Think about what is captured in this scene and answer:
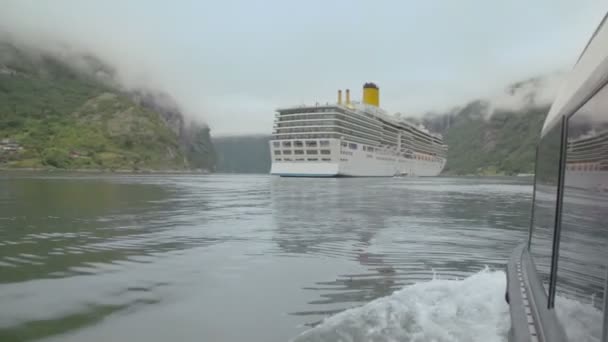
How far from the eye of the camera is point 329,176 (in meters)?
84.4

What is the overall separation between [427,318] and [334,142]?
7934cm

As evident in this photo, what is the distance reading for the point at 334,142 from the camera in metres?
84.1

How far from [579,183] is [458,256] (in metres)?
7.07

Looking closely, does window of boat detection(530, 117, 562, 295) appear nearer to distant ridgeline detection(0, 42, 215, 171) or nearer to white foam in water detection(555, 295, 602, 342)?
white foam in water detection(555, 295, 602, 342)

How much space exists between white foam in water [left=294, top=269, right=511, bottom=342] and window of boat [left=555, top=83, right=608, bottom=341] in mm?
1478

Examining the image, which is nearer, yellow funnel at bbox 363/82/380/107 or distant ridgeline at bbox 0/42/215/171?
yellow funnel at bbox 363/82/380/107

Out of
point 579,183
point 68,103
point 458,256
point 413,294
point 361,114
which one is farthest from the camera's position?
point 68,103

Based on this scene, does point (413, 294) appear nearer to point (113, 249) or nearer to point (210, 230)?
point (113, 249)

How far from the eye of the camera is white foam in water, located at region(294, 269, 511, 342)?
469cm

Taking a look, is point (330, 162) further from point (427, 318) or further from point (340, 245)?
point (427, 318)

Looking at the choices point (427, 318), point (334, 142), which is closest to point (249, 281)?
point (427, 318)

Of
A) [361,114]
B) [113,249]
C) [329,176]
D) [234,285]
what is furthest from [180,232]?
[361,114]

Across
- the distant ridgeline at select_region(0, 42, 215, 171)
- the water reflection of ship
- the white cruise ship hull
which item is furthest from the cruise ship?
the distant ridgeline at select_region(0, 42, 215, 171)

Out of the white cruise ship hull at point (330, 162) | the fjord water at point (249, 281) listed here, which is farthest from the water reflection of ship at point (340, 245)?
the white cruise ship hull at point (330, 162)
